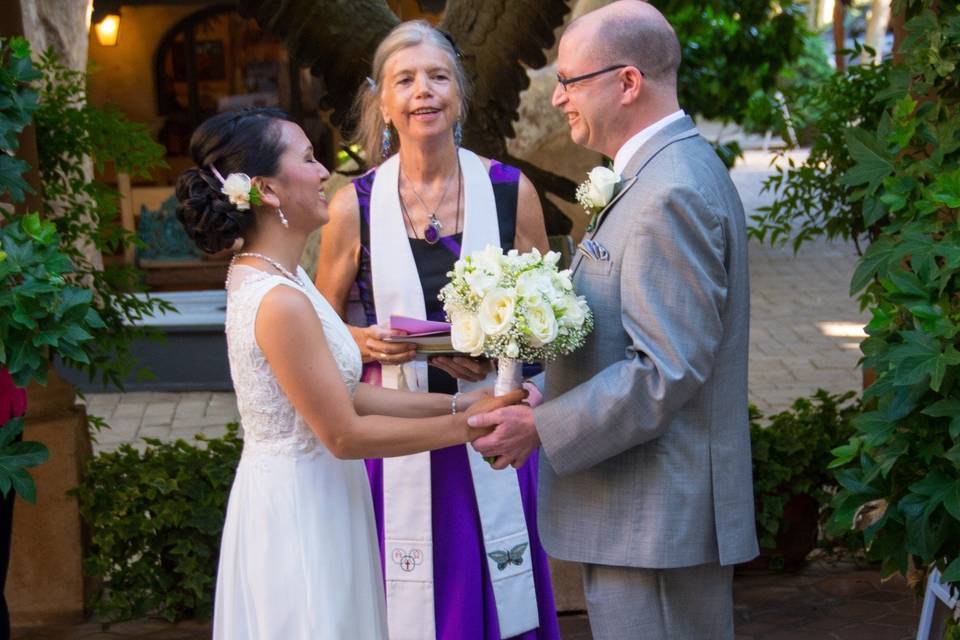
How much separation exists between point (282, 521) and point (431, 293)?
997 mm

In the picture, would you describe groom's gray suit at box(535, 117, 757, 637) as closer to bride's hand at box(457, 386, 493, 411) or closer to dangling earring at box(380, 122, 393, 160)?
bride's hand at box(457, 386, 493, 411)

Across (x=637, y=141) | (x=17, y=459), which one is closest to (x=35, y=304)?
(x=17, y=459)

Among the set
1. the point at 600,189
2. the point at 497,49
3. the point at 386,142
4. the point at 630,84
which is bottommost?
the point at 600,189

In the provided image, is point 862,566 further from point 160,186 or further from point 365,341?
point 160,186

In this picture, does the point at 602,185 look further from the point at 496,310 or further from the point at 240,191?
the point at 240,191

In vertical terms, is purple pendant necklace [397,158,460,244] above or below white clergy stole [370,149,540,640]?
above

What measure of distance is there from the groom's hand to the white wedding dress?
34 cm

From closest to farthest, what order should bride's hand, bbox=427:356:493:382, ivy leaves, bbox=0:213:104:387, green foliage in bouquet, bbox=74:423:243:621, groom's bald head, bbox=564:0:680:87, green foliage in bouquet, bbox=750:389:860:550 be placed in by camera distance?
groom's bald head, bbox=564:0:680:87 < ivy leaves, bbox=0:213:104:387 < bride's hand, bbox=427:356:493:382 < green foliage in bouquet, bbox=74:423:243:621 < green foliage in bouquet, bbox=750:389:860:550

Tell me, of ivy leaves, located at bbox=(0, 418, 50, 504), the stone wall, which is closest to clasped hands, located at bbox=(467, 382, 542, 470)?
ivy leaves, located at bbox=(0, 418, 50, 504)

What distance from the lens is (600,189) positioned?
2.74 m

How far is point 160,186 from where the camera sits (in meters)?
12.3

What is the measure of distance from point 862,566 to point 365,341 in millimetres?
2946

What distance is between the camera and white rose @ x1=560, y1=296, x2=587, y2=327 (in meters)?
2.63

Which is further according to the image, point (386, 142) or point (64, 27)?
point (64, 27)
